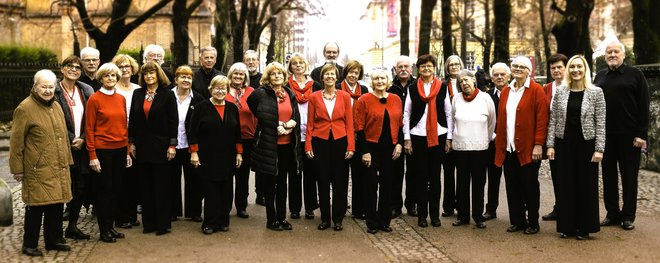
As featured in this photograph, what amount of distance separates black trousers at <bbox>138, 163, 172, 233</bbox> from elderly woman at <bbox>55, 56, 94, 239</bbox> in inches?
25.8

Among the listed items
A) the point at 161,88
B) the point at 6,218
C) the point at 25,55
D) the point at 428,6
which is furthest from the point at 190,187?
the point at 25,55

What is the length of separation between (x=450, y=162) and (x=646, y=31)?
37.2 feet

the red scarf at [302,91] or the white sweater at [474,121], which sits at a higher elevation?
the red scarf at [302,91]

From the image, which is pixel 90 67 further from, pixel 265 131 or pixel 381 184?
pixel 381 184

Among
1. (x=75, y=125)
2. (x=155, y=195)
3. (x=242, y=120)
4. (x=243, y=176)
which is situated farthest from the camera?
(x=243, y=176)

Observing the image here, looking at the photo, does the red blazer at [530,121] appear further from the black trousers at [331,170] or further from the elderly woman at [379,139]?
the black trousers at [331,170]

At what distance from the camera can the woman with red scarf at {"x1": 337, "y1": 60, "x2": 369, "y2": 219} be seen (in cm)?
877

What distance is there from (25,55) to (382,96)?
2386cm

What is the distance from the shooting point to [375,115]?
335 inches

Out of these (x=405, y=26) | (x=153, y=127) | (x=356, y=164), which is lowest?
(x=356, y=164)

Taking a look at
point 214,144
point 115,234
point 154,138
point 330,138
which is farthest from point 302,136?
point 115,234

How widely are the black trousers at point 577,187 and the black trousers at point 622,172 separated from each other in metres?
0.78

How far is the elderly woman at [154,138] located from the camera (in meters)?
8.27

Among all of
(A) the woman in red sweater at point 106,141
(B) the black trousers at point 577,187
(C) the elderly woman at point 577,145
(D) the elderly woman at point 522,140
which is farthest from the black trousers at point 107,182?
(B) the black trousers at point 577,187
